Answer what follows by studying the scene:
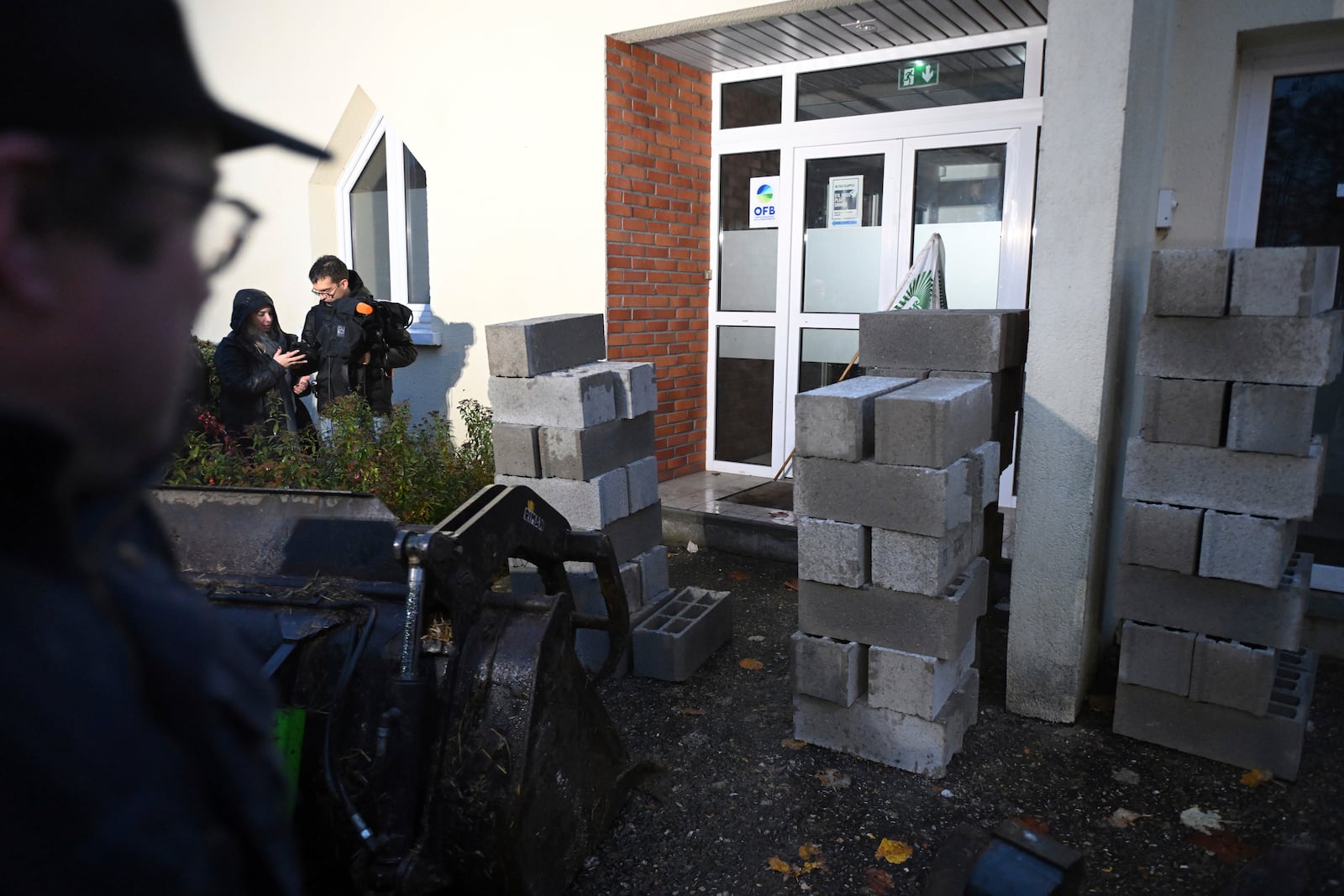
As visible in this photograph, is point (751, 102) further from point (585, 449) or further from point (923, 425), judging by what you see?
point (923, 425)

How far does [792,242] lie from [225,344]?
427cm

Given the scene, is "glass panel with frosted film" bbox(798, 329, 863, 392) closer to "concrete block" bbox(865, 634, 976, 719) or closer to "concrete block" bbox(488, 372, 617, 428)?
"concrete block" bbox(488, 372, 617, 428)

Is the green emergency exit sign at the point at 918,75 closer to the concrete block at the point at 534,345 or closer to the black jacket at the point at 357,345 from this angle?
the concrete block at the point at 534,345

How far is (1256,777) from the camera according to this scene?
3.65m

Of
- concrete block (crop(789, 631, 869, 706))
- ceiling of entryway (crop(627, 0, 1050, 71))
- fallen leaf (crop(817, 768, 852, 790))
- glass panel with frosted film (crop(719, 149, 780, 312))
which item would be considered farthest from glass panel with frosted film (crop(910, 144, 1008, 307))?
fallen leaf (crop(817, 768, 852, 790))

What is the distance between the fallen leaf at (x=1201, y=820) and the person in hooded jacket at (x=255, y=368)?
5473 millimetres

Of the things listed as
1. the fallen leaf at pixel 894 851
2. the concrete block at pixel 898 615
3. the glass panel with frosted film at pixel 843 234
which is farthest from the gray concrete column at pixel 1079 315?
the glass panel with frosted film at pixel 843 234

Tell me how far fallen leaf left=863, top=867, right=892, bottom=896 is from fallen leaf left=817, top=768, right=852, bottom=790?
1.74 ft

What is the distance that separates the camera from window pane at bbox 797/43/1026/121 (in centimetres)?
634

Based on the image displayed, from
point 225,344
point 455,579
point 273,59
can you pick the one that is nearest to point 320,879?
point 455,579

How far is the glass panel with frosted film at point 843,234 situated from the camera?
7047 millimetres

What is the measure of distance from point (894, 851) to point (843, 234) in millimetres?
5095

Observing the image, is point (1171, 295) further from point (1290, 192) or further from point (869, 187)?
point (869, 187)

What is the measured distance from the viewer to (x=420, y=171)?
8734 millimetres
